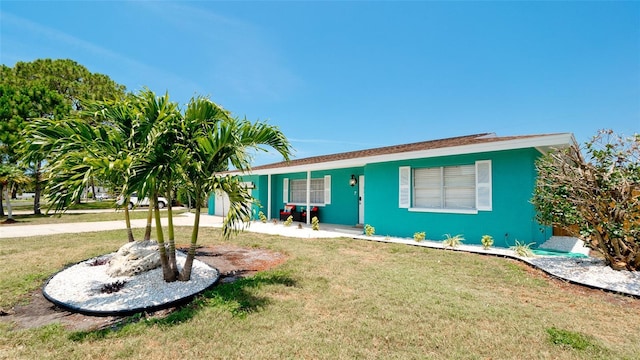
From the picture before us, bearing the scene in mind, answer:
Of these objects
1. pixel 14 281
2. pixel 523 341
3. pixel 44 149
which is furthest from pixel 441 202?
pixel 14 281

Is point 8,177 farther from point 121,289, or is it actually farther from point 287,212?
point 121,289

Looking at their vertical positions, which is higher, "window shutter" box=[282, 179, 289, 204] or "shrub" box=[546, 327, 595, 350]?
"window shutter" box=[282, 179, 289, 204]

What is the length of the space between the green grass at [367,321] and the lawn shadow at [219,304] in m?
0.02

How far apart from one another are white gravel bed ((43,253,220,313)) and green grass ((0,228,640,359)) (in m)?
0.34

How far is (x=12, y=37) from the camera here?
10.4m

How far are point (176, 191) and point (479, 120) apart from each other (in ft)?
60.7

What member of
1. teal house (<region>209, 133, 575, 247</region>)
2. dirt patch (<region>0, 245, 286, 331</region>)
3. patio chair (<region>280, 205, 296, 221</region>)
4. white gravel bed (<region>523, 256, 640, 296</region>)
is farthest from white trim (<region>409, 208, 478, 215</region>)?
patio chair (<region>280, 205, 296, 221</region>)

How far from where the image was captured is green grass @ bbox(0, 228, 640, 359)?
281 cm

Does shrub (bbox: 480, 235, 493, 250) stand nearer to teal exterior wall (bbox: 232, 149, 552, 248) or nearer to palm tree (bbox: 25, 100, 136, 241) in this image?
teal exterior wall (bbox: 232, 149, 552, 248)

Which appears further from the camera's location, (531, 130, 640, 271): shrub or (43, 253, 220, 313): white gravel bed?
(531, 130, 640, 271): shrub

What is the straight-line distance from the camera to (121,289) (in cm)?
446

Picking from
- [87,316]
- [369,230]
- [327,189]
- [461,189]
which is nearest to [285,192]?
[327,189]

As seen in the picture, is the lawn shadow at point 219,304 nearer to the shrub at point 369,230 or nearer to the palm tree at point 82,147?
the palm tree at point 82,147

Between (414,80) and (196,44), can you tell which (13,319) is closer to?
(196,44)
